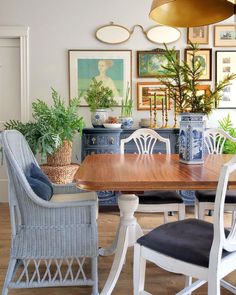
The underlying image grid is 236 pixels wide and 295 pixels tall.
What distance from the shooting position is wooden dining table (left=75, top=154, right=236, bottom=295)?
1.47 m

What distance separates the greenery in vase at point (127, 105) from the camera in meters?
4.02

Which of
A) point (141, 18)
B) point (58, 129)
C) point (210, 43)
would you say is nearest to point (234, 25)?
point (210, 43)

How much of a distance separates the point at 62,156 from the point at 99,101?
80 cm

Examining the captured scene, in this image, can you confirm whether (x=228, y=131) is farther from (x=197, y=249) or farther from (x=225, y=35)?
(x=197, y=249)

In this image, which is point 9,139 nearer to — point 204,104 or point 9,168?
point 9,168

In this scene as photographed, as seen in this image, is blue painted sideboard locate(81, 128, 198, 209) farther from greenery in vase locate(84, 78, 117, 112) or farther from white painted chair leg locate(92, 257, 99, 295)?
white painted chair leg locate(92, 257, 99, 295)

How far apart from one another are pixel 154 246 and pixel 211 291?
285 mm

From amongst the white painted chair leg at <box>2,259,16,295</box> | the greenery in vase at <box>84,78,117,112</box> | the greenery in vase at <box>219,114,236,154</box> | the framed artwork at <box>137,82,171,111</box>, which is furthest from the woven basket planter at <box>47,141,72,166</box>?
the white painted chair leg at <box>2,259,16,295</box>

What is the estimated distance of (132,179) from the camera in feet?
5.01

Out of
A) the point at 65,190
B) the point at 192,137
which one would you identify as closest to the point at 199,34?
the point at 192,137

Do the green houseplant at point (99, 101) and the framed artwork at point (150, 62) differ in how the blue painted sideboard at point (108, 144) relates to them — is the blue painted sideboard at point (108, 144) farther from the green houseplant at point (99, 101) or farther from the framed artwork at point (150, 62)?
the framed artwork at point (150, 62)

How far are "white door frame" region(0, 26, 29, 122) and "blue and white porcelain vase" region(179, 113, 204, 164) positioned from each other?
2611 millimetres

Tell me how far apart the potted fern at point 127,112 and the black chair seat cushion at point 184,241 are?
2359 mm

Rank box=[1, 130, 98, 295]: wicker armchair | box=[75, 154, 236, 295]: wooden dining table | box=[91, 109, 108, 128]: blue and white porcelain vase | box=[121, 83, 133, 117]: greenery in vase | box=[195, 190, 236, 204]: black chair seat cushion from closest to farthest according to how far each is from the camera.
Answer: box=[75, 154, 236, 295]: wooden dining table, box=[1, 130, 98, 295]: wicker armchair, box=[195, 190, 236, 204]: black chair seat cushion, box=[91, 109, 108, 128]: blue and white porcelain vase, box=[121, 83, 133, 117]: greenery in vase
